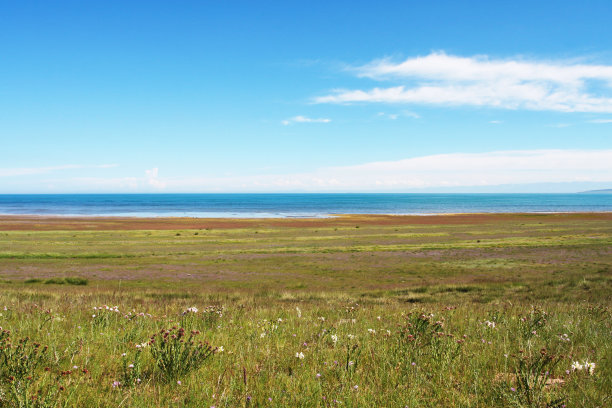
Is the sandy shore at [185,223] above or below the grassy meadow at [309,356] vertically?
below

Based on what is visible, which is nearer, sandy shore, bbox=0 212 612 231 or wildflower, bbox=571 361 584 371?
wildflower, bbox=571 361 584 371

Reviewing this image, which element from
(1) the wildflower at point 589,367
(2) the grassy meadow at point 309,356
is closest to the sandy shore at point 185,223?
(2) the grassy meadow at point 309,356

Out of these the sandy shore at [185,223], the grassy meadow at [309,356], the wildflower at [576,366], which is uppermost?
the wildflower at [576,366]

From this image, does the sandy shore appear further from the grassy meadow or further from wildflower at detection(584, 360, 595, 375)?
wildflower at detection(584, 360, 595, 375)

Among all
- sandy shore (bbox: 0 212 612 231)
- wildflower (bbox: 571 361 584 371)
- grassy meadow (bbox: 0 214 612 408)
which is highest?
wildflower (bbox: 571 361 584 371)

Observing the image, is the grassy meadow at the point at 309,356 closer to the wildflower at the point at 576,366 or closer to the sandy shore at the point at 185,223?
the wildflower at the point at 576,366

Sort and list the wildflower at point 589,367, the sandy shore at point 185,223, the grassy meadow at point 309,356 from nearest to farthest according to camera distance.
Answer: the grassy meadow at point 309,356 < the wildflower at point 589,367 < the sandy shore at point 185,223

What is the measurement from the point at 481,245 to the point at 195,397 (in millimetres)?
40981

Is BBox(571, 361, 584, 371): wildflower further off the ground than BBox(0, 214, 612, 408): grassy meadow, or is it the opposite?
BBox(571, 361, 584, 371): wildflower

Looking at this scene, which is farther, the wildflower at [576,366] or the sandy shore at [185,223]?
the sandy shore at [185,223]

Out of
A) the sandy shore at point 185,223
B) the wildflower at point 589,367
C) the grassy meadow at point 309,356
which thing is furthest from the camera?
the sandy shore at point 185,223

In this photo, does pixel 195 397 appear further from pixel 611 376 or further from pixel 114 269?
pixel 114 269

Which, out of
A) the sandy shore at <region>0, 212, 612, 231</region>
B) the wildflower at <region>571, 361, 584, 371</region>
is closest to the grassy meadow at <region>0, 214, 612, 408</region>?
the wildflower at <region>571, 361, 584, 371</region>

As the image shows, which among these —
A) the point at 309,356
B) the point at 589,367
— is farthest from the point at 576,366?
the point at 309,356
